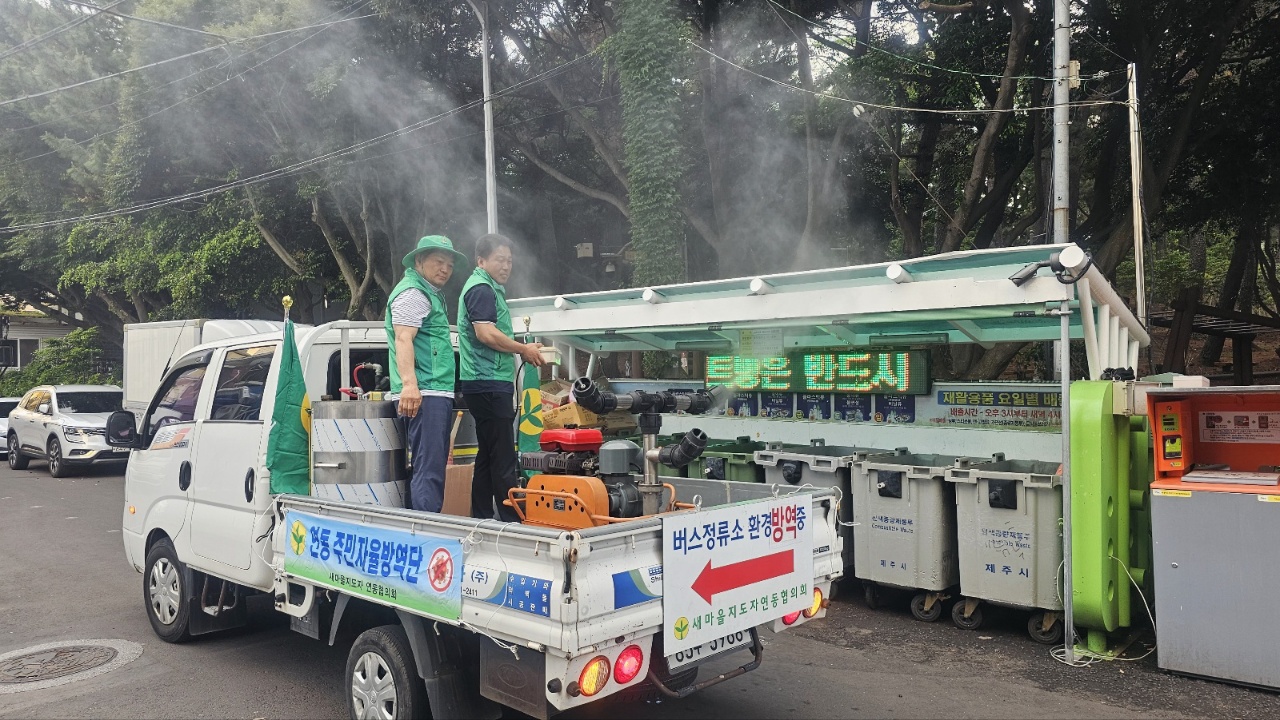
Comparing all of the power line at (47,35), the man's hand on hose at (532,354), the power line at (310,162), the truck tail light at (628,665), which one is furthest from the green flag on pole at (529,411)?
the power line at (47,35)

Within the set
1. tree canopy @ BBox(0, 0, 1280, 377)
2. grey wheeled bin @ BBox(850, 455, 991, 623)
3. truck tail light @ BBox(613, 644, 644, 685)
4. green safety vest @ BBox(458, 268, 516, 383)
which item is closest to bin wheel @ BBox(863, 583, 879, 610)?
grey wheeled bin @ BBox(850, 455, 991, 623)

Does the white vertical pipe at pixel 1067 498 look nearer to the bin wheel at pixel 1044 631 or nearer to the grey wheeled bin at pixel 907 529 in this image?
the bin wheel at pixel 1044 631

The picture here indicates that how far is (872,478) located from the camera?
689cm

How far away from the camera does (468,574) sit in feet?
11.3

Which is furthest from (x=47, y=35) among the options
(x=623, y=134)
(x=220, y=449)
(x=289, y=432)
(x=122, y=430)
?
(x=289, y=432)

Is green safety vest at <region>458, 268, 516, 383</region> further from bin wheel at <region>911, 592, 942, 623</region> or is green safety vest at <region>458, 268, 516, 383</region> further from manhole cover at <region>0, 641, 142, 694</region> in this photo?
bin wheel at <region>911, 592, 942, 623</region>

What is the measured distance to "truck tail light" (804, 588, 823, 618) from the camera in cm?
423

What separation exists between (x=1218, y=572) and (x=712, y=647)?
335 centimetres

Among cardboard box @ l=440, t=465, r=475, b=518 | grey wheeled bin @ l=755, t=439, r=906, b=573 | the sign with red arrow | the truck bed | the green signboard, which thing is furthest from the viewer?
the green signboard

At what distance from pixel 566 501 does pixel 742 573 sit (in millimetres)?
827

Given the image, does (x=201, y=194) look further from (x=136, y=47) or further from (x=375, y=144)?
(x=375, y=144)

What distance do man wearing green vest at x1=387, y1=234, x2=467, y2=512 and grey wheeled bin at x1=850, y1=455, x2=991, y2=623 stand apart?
325 cm

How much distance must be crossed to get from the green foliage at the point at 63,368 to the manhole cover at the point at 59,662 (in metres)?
26.1

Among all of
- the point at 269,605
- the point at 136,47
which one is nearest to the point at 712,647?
the point at 269,605
